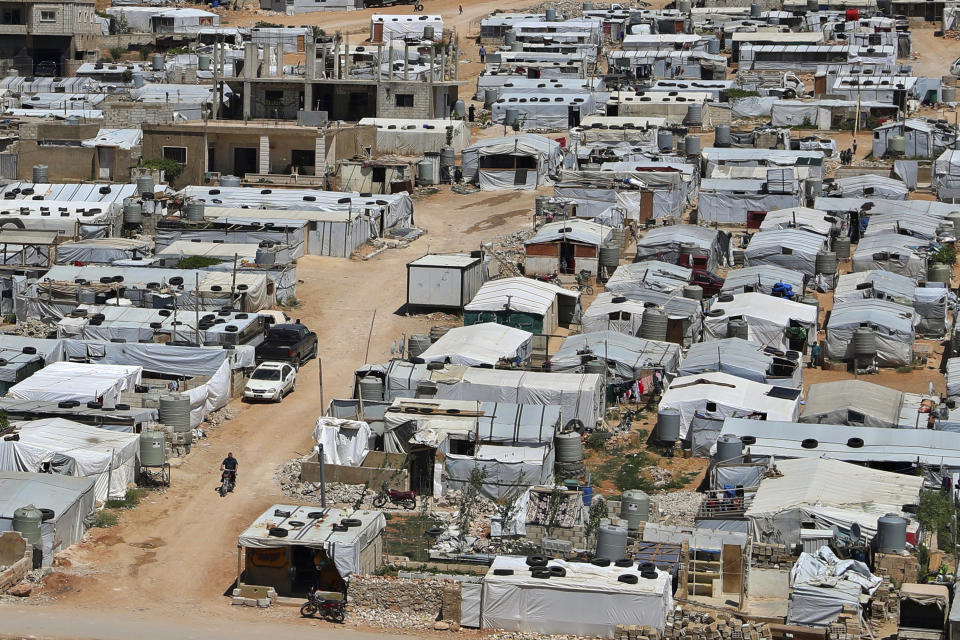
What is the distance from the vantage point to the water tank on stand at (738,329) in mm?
51531

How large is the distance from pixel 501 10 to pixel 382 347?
77368mm

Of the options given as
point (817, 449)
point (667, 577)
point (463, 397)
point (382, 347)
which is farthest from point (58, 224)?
point (667, 577)

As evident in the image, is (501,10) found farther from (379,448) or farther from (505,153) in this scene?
(379,448)

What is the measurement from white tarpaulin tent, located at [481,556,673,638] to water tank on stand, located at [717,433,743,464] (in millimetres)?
7276

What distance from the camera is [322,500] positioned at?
3912cm

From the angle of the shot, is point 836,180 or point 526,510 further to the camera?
point 836,180

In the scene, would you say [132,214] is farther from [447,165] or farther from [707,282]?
[707,282]

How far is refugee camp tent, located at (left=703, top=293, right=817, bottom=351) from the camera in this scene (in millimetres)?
51781

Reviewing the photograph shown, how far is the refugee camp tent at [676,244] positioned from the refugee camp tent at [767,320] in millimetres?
5961

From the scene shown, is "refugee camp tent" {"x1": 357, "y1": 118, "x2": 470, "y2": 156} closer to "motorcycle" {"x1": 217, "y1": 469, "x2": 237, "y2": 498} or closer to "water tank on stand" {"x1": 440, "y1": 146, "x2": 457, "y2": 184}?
"water tank on stand" {"x1": 440, "y1": 146, "x2": 457, "y2": 184}

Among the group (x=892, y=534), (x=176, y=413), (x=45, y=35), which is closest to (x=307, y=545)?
(x=176, y=413)

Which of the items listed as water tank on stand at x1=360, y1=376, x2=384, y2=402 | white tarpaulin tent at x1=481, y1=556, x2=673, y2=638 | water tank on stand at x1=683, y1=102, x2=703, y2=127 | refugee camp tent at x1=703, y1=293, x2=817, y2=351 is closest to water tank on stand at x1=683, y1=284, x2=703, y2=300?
refugee camp tent at x1=703, y1=293, x2=817, y2=351

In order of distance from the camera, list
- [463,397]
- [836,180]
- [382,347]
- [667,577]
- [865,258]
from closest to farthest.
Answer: [667,577] → [463,397] → [382,347] → [865,258] → [836,180]

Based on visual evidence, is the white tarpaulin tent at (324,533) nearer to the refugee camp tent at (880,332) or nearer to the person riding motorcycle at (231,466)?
the person riding motorcycle at (231,466)
